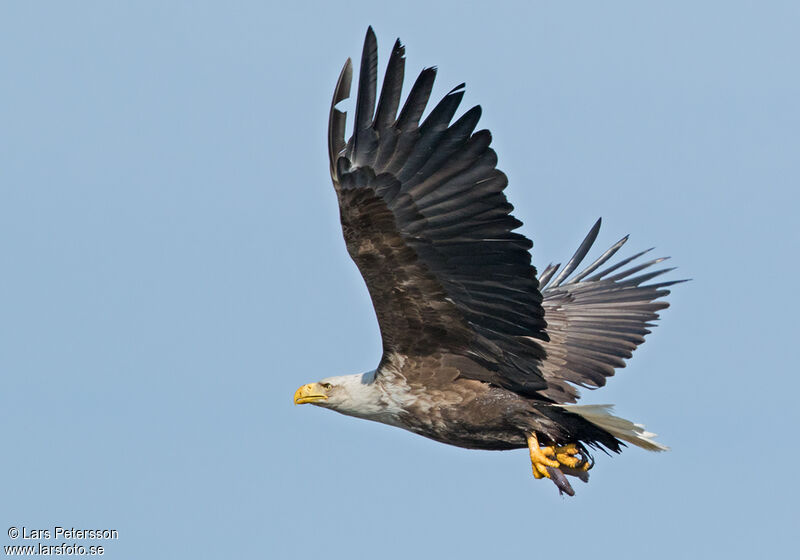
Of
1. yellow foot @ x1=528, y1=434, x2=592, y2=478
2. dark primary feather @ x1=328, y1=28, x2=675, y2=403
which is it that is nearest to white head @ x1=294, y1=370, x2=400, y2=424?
dark primary feather @ x1=328, y1=28, x2=675, y2=403

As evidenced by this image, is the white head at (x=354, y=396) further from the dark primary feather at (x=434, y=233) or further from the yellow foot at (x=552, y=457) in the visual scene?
the yellow foot at (x=552, y=457)

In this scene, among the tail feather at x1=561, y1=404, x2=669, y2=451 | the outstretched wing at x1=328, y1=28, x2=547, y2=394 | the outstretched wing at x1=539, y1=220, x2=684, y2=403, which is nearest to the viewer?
the outstretched wing at x1=328, y1=28, x2=547, y2=394

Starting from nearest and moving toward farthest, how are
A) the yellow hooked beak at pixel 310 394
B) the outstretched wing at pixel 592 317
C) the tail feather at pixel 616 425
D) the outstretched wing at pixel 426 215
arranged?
1. the outstretched wing at pixel 426 215
2. the tail feather at pixel 616 425
3. the yellow hooked beak at pixel 310 394
4. the outstretched wing at pixel 592 317

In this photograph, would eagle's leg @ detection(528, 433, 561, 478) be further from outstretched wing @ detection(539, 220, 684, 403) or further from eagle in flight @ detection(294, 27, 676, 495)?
outstretched wing @ detection(539, 220, 684, 403)

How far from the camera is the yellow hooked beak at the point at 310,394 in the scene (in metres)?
9.59

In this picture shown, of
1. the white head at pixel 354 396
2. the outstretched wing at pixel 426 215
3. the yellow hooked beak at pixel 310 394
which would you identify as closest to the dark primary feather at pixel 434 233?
the outstretched wing at pixel 426 215

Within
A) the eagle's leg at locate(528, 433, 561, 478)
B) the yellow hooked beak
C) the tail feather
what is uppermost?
the yellow hooked beak

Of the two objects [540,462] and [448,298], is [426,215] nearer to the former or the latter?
[448,298]

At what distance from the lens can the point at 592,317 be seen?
11109 mm

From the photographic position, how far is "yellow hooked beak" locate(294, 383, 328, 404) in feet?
31.4

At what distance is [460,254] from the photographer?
8.26m

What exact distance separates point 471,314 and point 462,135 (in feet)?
4.58

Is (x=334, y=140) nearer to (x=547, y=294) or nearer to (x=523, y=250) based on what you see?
(x=523, y=250)

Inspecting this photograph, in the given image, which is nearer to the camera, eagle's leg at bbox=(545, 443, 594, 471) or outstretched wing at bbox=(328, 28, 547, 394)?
outstretched wing at bbox=(328, 28, 547, 394)
